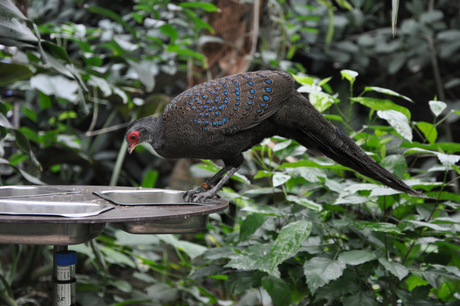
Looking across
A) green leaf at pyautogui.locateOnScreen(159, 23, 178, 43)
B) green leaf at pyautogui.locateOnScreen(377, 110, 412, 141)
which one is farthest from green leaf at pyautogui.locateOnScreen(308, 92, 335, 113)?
green leaf at pyautogui.locateOnScreen(159, 23, 178, 43)

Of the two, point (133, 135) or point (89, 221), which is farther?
point (133, 135)

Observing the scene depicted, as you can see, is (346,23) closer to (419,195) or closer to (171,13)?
(171,13)

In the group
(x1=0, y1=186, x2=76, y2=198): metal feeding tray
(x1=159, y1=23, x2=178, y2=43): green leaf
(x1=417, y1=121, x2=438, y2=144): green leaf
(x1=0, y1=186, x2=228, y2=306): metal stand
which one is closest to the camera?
(x1=0, y1=186, x2=228, y2=306): metal stand

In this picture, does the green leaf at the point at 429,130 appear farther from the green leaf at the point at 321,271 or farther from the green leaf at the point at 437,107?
the green leaf at the point at 321,271

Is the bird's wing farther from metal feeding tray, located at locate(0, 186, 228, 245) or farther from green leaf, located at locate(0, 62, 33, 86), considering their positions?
green leaf, located at locate(0, 62, 33, 86)

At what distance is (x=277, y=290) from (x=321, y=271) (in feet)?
0.63

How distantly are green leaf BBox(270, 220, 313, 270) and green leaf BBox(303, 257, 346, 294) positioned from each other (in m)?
0.09

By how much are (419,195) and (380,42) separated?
315 centimetres

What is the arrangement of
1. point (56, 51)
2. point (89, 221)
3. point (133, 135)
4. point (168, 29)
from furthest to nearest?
1. point (168, 29)
2. point (56, 51)
3. point (133, 135)
4. point (89, 221)

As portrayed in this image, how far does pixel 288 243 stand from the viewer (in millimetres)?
1326

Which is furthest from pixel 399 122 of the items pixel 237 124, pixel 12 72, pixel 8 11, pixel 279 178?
pixel 12 72

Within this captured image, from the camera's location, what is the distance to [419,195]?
1.36m

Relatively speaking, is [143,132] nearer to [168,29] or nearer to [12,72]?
[12,72]

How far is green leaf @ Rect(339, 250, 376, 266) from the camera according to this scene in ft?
4.42
